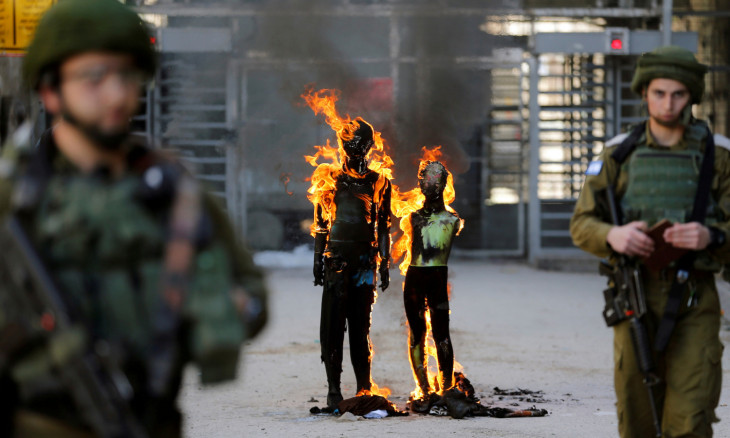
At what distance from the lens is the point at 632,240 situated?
432 centimetres

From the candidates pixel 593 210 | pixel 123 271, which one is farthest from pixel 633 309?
pixel 123 271

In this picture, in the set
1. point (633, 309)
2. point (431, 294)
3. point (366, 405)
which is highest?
point (633, 309)

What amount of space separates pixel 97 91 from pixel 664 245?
2486mm

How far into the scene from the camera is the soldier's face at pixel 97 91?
2.58 meters

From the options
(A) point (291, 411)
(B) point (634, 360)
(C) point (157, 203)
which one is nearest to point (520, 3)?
(A) point (291, 411)

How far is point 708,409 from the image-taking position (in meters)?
4.41

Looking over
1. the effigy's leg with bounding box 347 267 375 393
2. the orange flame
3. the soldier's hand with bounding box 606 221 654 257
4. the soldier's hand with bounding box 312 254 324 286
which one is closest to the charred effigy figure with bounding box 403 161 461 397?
the effigy's leg with bounding box 347 267 375 393

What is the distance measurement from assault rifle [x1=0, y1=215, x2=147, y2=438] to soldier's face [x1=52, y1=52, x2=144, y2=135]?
0.30m

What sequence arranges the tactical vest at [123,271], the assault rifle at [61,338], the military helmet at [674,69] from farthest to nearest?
1. the military helmet at [674,69]
2. the tactical vest at [123,271]
3. the assault rifle at [61,338]

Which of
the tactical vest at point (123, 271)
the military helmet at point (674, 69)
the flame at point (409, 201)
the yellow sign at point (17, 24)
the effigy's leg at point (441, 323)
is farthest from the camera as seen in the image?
the flame at point (409, 201)

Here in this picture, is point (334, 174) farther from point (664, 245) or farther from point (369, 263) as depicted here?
point (664, 245)

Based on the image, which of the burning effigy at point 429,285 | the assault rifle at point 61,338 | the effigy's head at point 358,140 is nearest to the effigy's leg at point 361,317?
the burning effigy at point 429,285

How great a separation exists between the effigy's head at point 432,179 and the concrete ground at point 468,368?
55.3 inches

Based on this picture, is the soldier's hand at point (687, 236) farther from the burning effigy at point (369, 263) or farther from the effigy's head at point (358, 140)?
the effigy's head at point (358, 140)
